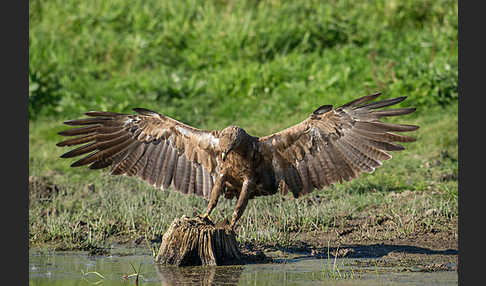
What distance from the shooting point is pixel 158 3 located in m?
16.9

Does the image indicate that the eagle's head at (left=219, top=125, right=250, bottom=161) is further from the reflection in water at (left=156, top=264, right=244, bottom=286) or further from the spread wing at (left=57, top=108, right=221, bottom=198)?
the reflection in water at (left=156, top=264, right=244, bottom=286)

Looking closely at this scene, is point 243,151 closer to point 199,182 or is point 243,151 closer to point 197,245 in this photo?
point 199,182

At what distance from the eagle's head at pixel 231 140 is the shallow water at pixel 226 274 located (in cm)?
110

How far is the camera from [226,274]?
7.18 m

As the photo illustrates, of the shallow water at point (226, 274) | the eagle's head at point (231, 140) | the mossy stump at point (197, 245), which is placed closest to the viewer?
the shallow water at point (226, 274)

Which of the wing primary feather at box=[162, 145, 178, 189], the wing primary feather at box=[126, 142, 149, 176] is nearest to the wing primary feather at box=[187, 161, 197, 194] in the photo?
the wing primary feather at box=[162, 145, 178, 189]

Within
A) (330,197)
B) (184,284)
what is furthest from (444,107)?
(184,284)

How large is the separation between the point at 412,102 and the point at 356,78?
1202mm

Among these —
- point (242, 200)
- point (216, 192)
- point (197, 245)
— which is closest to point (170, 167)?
point (216, 192)

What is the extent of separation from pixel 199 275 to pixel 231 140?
133cm

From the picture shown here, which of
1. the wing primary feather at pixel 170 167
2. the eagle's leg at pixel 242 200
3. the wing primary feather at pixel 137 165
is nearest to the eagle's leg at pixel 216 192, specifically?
the eagle's leg at pixel 242 200

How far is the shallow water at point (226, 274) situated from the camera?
6.86m

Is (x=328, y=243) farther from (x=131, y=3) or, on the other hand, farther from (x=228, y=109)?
(x=131, y=3)

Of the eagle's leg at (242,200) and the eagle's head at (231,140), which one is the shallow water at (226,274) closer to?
the eagle's leg at (242,200)
